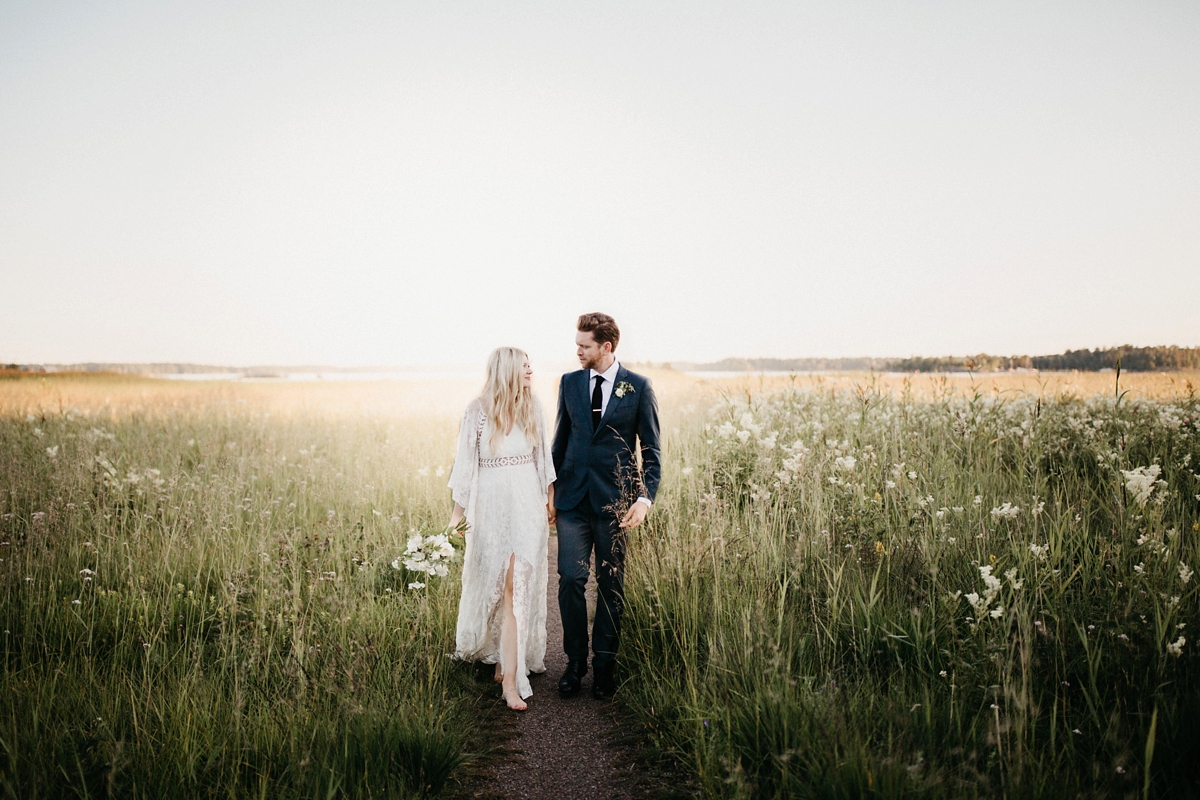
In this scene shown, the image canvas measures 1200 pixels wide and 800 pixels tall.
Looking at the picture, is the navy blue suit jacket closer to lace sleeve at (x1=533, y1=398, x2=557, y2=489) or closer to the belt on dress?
lace sleeve at (x1=533, y1=398, x2=557, y2=489)

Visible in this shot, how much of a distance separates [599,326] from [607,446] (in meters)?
0.85

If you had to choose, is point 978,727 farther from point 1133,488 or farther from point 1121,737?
point 1133,488

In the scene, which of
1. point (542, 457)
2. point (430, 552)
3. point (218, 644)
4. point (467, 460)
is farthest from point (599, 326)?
point (218, 644)

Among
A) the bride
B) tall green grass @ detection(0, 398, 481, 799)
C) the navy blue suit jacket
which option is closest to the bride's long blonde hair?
the bride

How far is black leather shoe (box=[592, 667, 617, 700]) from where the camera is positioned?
13.3 feet

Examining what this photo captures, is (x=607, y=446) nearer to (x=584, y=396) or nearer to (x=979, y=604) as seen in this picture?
(x=584, y=396)

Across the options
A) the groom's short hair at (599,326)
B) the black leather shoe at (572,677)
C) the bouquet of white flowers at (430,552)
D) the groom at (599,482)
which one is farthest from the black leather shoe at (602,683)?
the groom's short hair at (599,326)

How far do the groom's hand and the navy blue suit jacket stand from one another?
155 mm

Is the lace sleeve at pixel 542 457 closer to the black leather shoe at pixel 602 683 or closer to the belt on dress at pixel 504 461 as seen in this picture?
the belt on dress at pixel 504 461

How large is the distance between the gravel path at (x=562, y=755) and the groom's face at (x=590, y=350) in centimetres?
233

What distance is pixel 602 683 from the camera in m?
4.06

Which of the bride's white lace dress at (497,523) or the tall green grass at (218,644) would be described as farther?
the bride's white lace dress at (497,523)

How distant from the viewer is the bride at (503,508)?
4.04 m

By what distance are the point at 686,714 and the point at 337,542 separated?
13.4 feet
